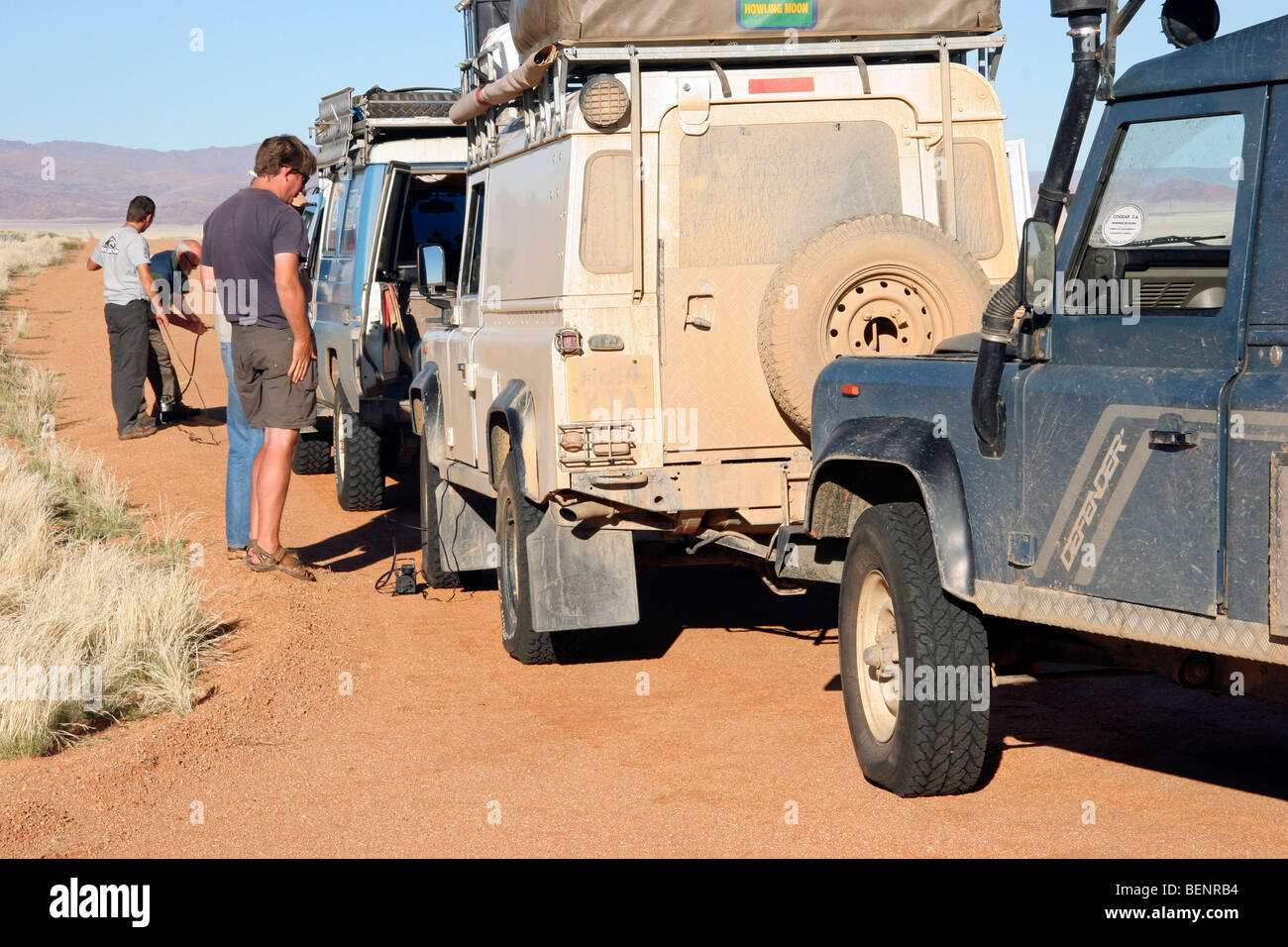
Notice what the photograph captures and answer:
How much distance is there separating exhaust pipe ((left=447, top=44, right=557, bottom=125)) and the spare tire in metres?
1.57

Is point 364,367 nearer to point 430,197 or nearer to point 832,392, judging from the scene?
point 430,197

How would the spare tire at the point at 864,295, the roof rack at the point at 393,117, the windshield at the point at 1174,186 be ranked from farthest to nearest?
1. the roof rack at the point at 393,117
2. the spare tire at the point at 864,295
3. the windshield at the point at 1174,186

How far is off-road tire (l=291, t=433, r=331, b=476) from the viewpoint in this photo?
14164 millimetres

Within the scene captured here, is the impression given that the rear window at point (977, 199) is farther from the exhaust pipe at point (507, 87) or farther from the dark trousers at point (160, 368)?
the dark trousers at point (160, 368)

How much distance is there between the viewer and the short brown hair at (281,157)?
8789 mm

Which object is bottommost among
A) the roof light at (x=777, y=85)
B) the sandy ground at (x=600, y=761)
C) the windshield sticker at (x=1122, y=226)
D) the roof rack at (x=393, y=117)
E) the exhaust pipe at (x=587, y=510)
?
the sandy ground at (x=600, y=761)

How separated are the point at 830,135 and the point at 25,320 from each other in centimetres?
2816

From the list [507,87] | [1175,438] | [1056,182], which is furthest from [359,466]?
[1175,438]

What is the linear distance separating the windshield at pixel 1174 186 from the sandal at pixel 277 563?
5.55 metres

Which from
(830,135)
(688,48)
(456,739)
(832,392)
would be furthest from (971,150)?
(456,739)

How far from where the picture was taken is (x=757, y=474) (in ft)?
21.9

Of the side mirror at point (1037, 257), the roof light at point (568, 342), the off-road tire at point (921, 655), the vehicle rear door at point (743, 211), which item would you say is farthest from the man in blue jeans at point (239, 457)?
the side mirror at point (1037, 257)

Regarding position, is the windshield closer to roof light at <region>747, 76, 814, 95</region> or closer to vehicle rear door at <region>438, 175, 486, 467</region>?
roof light at <region>747, 76, 814, 95</region>

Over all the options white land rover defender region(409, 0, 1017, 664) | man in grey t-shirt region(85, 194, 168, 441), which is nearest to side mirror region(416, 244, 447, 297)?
white land rover defender region(409, 0, 1017, 664)
